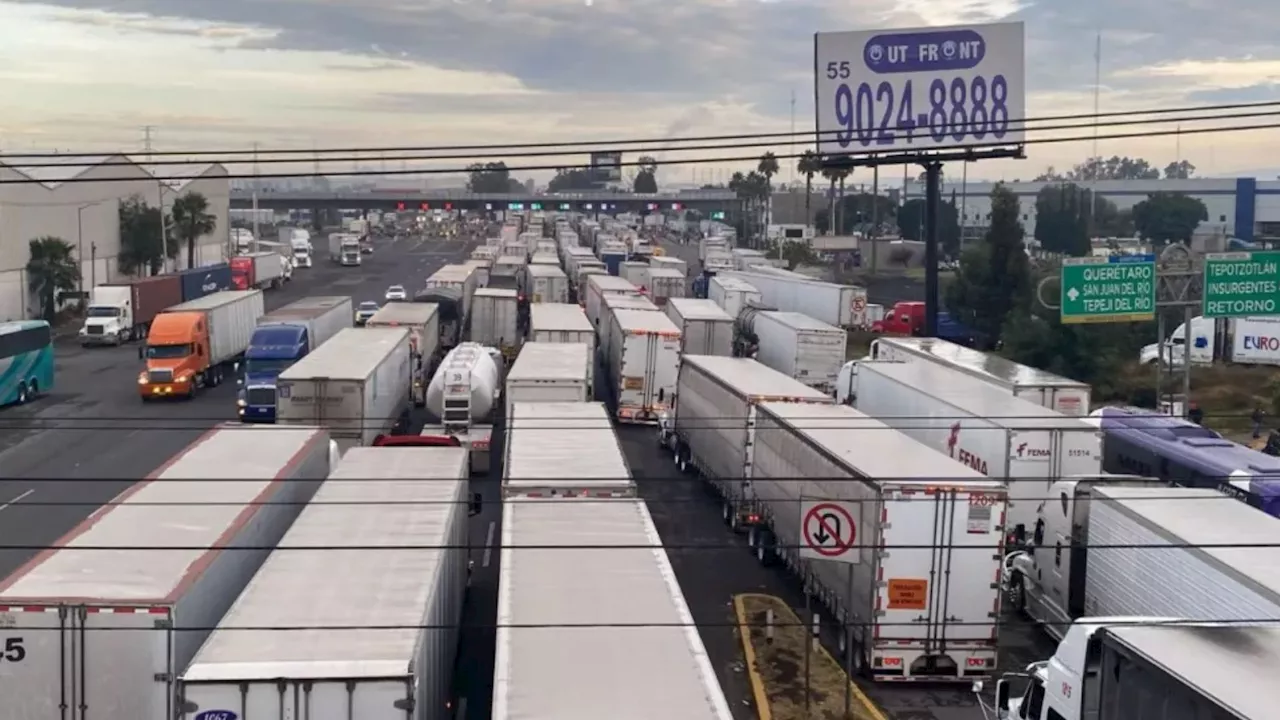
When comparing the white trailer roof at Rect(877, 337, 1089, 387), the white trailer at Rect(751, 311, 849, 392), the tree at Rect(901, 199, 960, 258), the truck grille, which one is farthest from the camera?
the tree at Rect(901, 199, 960, 258)

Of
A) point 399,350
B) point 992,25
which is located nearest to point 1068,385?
point 992,25

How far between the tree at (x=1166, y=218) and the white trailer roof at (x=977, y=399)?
102473mm

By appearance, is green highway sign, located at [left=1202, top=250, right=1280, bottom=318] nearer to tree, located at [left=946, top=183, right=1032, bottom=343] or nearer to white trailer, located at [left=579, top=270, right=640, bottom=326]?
white trailer, located at [left=579, top=270, right=640, bottom=326]

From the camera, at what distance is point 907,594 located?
17719mm

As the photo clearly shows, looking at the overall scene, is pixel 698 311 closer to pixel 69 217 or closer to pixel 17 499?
pixel 17 499

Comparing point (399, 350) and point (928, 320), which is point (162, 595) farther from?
point (928, 320)

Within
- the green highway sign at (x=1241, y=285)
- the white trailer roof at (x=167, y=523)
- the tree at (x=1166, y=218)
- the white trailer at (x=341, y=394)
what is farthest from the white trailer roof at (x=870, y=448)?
the tree at (x=1166, y=218)

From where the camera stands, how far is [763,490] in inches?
964

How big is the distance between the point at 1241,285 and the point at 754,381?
11418mm

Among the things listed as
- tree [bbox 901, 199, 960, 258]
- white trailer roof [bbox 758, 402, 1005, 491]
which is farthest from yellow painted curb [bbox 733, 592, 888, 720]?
tree [bbox 901, 199, 960, 258]

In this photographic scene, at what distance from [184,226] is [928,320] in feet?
222

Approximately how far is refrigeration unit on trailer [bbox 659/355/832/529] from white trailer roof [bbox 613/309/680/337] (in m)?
3.32

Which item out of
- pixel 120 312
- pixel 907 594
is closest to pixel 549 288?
pixel 120 312

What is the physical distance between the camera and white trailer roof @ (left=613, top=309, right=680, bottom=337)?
123 ft
